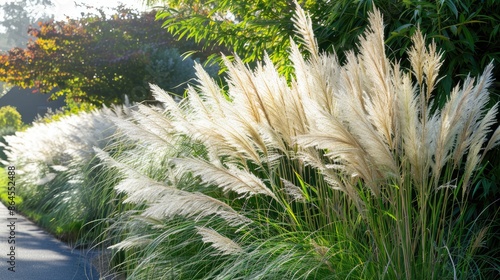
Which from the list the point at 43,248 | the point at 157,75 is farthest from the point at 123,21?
the point at 43,248

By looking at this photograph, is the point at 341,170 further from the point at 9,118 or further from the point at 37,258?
the point at 9,118

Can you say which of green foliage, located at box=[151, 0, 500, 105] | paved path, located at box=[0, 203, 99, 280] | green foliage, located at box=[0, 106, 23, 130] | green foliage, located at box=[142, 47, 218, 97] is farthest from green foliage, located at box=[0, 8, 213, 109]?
green foliage, located at box=[151, 0, 500, 105]

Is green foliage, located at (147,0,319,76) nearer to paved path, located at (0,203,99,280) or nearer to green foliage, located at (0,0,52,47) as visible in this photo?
paved path, located at (0,203,99,280)

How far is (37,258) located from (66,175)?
5.81ft

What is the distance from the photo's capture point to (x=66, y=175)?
27.7 ft

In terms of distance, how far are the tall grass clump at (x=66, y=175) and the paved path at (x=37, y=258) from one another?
8.1 inches

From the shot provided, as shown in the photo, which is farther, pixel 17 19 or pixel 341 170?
pixel 17 19

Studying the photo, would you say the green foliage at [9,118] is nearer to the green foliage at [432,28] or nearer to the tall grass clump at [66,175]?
the tall grass clump at [66,175]

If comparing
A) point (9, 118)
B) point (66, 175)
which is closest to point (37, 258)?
point (66, 175)

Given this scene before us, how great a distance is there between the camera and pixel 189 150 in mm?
4922

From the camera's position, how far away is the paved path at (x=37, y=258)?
19.9 feet

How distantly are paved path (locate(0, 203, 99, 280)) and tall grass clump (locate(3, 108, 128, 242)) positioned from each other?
206 millimetres

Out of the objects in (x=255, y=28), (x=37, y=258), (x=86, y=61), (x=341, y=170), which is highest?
(x=86, y=61)

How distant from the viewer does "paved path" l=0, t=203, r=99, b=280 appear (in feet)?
19.9
